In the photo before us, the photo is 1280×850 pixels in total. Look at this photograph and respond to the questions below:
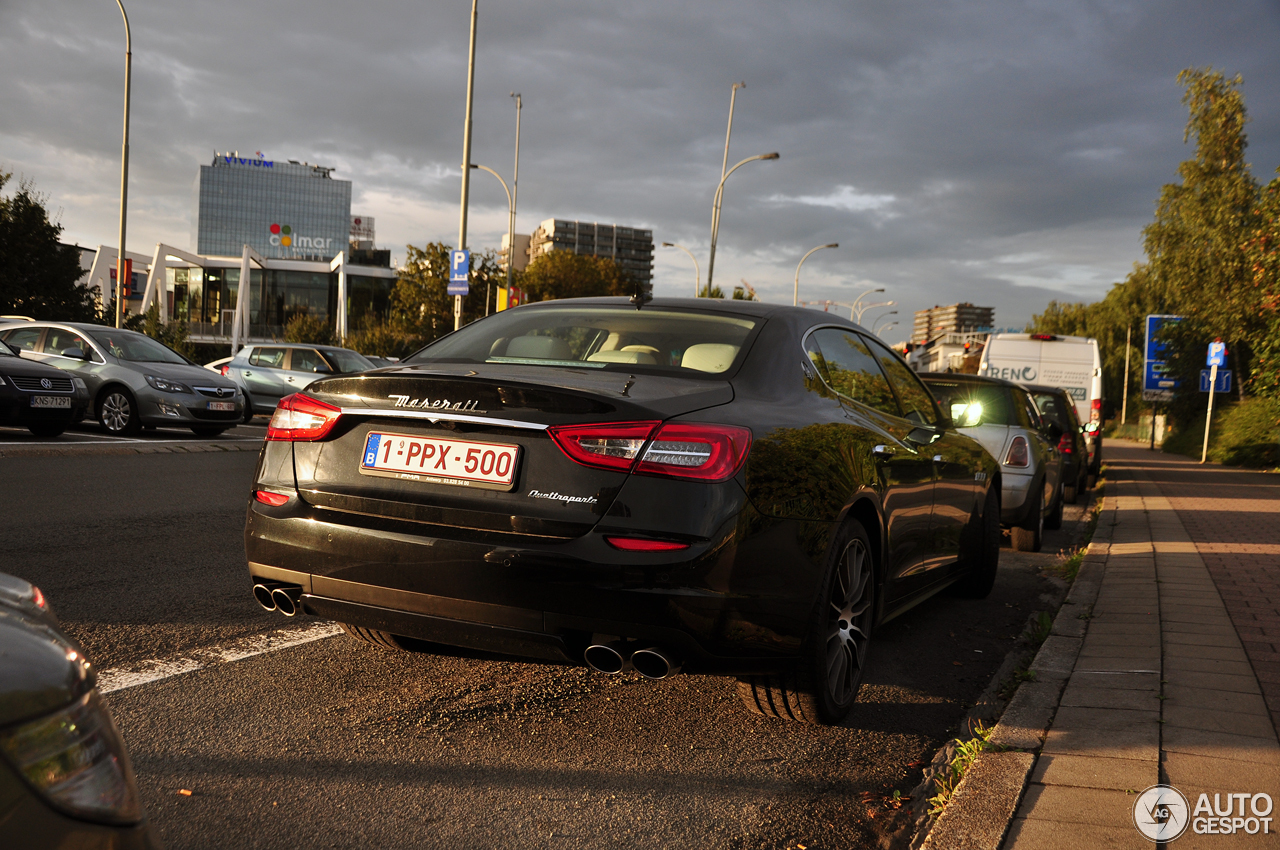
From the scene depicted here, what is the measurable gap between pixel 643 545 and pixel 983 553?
3931mm

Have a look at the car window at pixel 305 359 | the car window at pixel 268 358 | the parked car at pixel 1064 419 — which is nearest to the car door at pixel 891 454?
the parked car at pixel 1064 419

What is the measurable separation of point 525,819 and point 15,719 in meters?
1.84

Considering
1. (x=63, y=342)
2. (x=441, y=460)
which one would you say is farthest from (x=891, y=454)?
(x=63, y=342)

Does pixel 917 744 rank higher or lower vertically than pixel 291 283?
lower

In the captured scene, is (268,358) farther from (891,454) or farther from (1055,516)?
(891,454)

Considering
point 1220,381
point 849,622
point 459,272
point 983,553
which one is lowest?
point 983,553

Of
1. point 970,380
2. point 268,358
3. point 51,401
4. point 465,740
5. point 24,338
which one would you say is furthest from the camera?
point 268,358

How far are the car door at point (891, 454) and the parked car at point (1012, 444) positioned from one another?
3.35m

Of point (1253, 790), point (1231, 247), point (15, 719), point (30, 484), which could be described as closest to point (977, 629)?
point (1253, 790)

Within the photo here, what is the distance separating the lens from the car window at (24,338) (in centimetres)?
1573

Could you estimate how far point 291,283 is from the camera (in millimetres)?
78188

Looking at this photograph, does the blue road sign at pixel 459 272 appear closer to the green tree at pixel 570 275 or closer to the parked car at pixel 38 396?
the parked car at pixel 38 396

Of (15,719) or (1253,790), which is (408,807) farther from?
(1253,790)

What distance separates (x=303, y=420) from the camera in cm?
353
